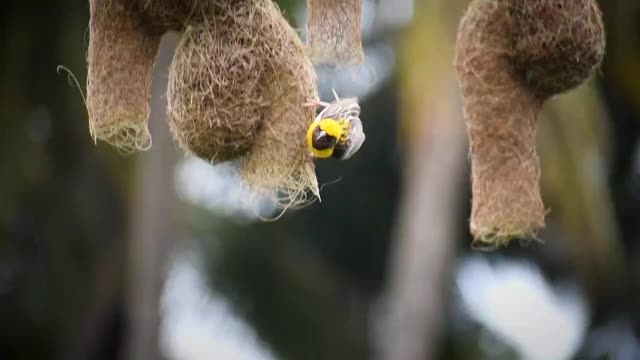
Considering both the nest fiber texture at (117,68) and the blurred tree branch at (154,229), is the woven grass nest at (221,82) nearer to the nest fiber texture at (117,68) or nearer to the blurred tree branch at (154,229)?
the nest fiber texture at (117,68)

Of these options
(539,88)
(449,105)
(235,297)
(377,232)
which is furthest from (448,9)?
(377,232)

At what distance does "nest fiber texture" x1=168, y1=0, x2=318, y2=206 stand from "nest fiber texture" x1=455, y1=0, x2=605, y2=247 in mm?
461

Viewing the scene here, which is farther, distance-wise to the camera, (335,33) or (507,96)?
(507,96)

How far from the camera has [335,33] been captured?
2.00 meters

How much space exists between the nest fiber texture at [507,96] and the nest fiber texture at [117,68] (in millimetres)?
626

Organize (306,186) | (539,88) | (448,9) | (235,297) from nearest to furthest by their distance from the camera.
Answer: (306,186) < (539,88) < (448,9) < (235,297)

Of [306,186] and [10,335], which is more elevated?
[306,186]

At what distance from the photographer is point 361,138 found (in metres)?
1.90

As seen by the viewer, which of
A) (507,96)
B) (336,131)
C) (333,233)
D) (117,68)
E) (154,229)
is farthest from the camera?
(333,233)

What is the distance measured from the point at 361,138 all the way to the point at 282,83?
149mm

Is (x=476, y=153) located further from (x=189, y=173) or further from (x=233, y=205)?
(x=233, y=205)

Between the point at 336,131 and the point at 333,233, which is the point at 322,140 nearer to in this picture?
the point at 336,131

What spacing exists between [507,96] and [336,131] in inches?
21.8

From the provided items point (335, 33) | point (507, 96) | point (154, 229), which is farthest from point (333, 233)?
point (335, 33)
